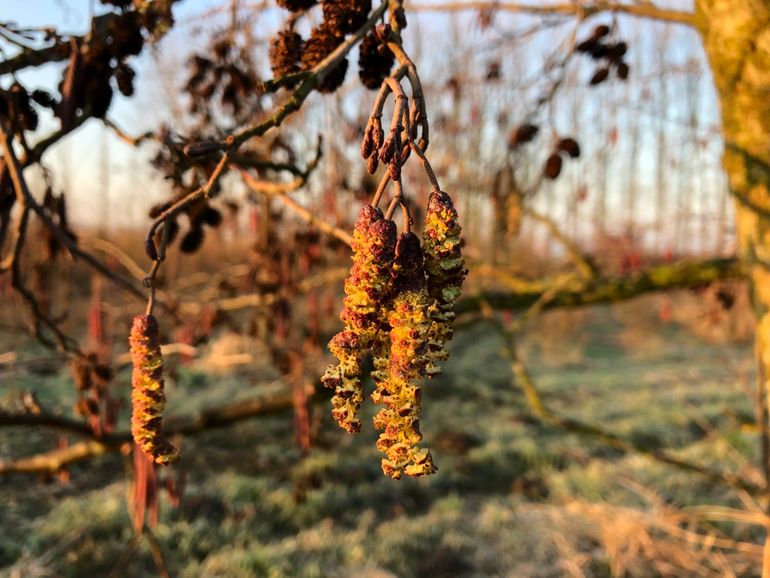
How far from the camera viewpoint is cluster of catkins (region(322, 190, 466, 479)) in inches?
24.0

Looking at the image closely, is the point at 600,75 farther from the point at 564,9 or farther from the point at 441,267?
the point at 441,267

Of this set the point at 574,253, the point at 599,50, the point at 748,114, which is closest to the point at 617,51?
the point at 599,50

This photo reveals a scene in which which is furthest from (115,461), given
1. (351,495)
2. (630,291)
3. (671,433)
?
(671,433)

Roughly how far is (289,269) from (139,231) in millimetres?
15915

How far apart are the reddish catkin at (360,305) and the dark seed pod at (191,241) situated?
1.26 m

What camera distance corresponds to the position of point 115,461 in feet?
19.3

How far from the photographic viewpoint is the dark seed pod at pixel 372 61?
3.46 ft

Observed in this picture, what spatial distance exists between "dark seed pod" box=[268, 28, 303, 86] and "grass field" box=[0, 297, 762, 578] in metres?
2.11

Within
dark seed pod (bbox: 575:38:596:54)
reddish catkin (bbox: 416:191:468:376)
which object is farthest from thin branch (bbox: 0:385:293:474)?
dark seed pod (bbox: 575:38:596:54)

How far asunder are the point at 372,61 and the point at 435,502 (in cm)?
493

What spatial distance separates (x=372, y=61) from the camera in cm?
107

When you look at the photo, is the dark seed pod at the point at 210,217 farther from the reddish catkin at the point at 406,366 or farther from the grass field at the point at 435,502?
the grass field at the point at 435,502

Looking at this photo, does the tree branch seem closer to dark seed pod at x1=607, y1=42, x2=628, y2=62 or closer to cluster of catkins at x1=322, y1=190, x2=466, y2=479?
dark seed pod at x1=607, y1=42, x2=628, y2=62

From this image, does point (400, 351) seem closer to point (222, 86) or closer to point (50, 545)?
point (222, 86)
